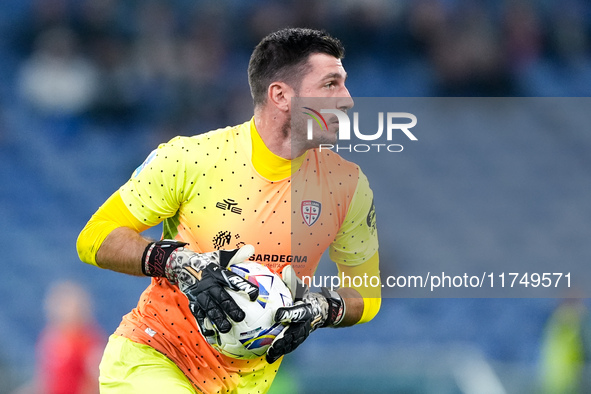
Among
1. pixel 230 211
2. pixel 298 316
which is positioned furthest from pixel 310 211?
pixel 298 316

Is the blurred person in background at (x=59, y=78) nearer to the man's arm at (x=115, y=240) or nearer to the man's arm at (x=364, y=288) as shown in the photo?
the man's arm at (x=115, y=240)

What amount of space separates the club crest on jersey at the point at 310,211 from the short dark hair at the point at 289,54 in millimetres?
577

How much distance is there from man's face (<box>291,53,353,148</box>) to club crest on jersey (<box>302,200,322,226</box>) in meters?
0.29

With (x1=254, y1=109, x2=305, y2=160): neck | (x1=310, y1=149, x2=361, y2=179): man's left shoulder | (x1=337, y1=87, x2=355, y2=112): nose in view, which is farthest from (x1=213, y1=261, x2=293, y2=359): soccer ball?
(x1=337, y1=87, x2=355, y2=112): nose

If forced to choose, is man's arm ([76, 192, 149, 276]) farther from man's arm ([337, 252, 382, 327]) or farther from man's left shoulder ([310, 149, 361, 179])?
man's arm ([337, 252, 382, 327])

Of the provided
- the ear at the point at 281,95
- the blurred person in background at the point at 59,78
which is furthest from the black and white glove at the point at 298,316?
the blurred person in background at the point at 59,78

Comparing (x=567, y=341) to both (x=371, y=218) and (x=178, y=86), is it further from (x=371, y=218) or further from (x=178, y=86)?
(x=178, y=86)

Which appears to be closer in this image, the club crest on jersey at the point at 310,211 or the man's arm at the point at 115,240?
the man's arm at the point at 115,240

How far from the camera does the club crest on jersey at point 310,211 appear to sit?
13.8 feet

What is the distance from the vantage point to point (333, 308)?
13.3 ft

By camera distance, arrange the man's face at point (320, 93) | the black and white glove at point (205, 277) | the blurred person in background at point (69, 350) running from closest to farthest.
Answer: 1. the black and white glove at point (205, 277)
2. the man's face at point (320, 93)
3. the blurred person in background at point (69, 350)

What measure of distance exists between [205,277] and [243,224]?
62cm

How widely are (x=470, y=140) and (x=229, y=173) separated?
7.46 feet

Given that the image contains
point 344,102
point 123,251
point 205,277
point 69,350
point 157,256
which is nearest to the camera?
point 205,277
